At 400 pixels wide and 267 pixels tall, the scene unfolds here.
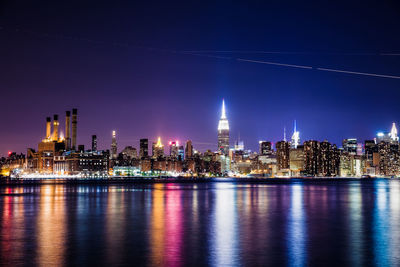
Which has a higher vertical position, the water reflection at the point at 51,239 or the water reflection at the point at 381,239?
the water reflection at the point at 51,239

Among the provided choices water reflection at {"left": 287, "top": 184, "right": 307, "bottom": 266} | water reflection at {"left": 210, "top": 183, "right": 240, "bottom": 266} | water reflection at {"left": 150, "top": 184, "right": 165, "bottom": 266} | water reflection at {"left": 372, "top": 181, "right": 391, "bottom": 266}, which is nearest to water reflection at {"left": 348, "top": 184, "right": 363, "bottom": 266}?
water reflection at {"left": 372, "top": 181, "right": 391, "bottom": 266}

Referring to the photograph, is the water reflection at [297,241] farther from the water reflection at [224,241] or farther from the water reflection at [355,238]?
the water reflection at [224,241]

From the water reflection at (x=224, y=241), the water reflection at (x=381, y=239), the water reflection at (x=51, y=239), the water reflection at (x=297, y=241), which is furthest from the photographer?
the water reflection at (x=381, y=239)

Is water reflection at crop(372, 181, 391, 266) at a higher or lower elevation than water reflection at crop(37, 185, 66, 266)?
lower

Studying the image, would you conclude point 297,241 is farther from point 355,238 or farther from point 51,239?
point 51,239

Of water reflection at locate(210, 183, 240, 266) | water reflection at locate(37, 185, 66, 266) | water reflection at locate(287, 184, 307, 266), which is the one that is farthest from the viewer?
water reflection at locate(287, 184, 307, 266)

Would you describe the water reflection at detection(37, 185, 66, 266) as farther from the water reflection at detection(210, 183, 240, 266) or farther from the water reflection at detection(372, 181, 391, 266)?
the water reflection at detection(372, 181, 391, 266)

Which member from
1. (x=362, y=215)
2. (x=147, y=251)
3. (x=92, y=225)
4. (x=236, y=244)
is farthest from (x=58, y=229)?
(x=362, y=215)

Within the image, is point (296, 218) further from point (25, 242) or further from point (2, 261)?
point (2, 261)

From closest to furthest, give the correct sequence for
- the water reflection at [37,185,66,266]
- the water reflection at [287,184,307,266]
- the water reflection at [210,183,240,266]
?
the water reflection at [210,183,240,266]
the water reflection at [37,185,66,266]
the water reflection at [287,184,307,266]

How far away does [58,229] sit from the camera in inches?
1111

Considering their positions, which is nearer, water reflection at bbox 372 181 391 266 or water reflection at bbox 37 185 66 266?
water reflection at bbox 37 185 66 266

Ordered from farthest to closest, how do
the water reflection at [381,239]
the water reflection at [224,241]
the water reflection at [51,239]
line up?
1. the water reflection at [381,239]
2. the water reflection at [51,239]
3. the water reflection at [224,241]

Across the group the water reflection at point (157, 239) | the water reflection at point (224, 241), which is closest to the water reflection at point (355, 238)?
the water reflection at point (224, 241)
